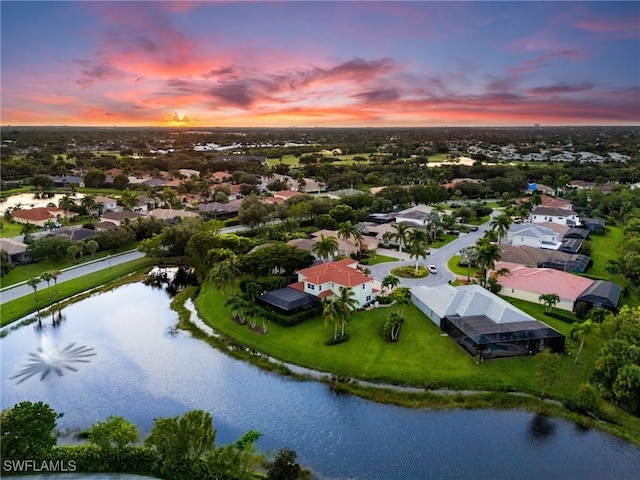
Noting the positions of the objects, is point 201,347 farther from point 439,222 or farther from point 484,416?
point 439,222

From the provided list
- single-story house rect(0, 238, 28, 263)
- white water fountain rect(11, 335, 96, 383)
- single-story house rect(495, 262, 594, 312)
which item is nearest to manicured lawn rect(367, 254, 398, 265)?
single-story house rect(495, 262, 594, 312)

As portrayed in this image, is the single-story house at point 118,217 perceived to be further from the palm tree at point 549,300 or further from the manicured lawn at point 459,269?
the palm tree at point 549,300

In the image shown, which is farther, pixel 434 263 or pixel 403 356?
pixel 434 263

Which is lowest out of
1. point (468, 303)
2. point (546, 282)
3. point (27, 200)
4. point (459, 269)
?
point (459, 269)

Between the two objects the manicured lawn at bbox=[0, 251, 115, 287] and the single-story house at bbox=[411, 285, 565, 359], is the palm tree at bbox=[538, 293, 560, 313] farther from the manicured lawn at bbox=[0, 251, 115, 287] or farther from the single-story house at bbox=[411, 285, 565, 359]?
the manicured lawn at bbox=[0, 251, 115, 287]

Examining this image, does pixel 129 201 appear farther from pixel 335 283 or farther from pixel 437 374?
pixel 437 374

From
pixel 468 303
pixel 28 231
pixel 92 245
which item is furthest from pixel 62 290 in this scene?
pixel 468 303
